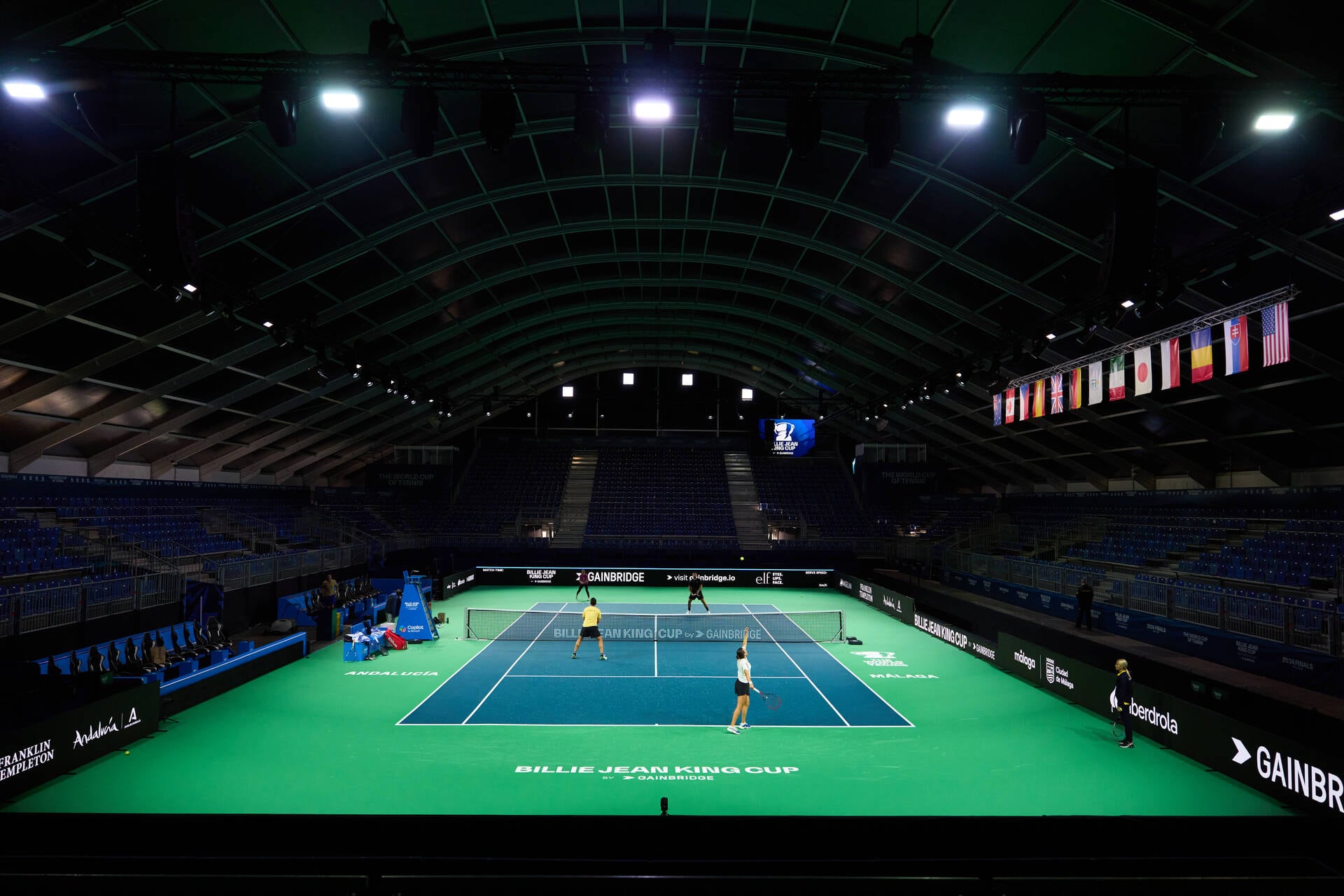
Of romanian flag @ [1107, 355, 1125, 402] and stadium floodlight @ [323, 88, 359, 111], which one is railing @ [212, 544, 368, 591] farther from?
romanian flag @ [1107, 355, 1125, 402]

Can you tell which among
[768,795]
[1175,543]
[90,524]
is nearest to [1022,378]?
[1175,543]

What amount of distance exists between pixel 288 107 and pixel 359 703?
40.0 ft

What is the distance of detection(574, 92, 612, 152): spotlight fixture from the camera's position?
1166cm

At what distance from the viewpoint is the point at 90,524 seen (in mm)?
23531

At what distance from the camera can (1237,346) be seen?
54.5 ft

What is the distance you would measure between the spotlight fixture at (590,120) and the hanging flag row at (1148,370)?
1496 centimetres

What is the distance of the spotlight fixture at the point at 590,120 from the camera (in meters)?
11.7

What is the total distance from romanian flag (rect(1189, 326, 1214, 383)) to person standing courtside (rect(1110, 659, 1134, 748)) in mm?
8457

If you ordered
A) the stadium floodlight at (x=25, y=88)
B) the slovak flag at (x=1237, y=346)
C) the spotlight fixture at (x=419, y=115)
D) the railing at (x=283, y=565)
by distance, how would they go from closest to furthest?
the stadium floodlight at (x=25, y=88) → the spotlight fixture at (x=419, y=115) → the slovak flag at (x=1237, y=346) → the railing at (x=283, y=565)

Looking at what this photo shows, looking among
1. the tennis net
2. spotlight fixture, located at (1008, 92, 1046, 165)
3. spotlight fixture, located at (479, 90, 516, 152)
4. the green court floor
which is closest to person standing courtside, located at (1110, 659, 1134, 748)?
the green court floor

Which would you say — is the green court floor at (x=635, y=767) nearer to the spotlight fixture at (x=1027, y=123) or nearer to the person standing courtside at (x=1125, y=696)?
the person standing courtside at (x=1125, y=696)

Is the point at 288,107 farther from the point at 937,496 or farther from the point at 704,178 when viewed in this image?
the point at 937,496

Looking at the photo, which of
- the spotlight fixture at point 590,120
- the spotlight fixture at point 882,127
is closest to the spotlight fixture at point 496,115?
the spotlight fixture at point 590,120

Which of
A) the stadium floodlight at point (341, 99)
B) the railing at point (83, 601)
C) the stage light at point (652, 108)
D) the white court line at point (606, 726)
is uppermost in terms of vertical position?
the stage light at point (652, 108)
